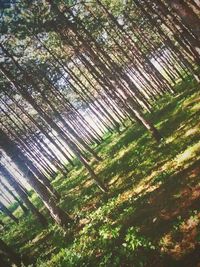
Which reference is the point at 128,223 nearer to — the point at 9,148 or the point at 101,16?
the point at 9,148

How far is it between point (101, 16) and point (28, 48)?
23.2ft

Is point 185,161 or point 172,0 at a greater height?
point 172,0

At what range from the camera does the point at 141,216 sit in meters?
11.0

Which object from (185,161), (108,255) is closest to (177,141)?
(185,161)

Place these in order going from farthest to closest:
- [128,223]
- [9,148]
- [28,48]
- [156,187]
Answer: [28,48]
[9,148]
[156,187]
[128,223]

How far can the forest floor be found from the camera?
8805 millimetres

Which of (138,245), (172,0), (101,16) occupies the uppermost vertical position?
(101,16)

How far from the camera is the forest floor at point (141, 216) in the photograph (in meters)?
8.80

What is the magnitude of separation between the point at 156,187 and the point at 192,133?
408 centimetres

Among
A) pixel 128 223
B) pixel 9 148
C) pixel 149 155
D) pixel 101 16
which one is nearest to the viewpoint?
pixel 128 223

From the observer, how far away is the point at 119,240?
10484 mm

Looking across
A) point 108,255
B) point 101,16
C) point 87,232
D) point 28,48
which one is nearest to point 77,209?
point 87,232

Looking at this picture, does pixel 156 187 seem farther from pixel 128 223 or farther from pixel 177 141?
pixel 177 141

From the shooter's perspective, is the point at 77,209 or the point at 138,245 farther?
the point at 77,209
